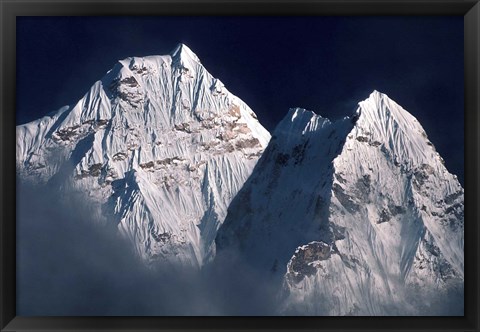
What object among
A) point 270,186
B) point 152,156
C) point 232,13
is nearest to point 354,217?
point 270,186

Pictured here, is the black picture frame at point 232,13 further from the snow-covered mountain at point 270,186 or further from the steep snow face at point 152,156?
the steep snow face at point 152,156

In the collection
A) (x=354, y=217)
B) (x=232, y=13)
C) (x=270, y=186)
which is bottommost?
(x=354, y=217)

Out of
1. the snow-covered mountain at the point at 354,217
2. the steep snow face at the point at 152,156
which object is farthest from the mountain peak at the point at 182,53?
the snow-covered mountain at the point at 354,217

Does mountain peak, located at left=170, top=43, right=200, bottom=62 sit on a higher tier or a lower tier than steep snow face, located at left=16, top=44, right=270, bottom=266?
higher

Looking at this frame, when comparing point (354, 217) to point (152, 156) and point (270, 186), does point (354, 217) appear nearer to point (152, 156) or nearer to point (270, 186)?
point (270, 186)

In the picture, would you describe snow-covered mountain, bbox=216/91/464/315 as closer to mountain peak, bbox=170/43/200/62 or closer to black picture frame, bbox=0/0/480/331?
black picture frame, bbox=0/0/480/331

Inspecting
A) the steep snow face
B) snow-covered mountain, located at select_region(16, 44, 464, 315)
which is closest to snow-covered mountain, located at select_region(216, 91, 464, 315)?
snow-covered mountain, located at select_region(16, 44, 464, 315)
